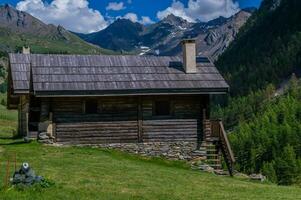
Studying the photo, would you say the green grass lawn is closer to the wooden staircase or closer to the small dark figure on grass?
the small dark figure on grass

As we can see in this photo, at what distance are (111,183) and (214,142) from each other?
47.3 ft

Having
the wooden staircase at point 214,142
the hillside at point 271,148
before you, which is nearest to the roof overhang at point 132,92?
the wooden staircase at point 214,142

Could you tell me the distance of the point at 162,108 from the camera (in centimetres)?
3294

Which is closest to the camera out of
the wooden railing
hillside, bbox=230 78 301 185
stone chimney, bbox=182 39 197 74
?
A: the wooden railing

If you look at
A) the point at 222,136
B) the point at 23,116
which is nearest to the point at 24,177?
the point at 222,136

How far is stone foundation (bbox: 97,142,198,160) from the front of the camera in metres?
31.9

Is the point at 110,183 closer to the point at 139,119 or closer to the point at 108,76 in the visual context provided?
the point at 139,119

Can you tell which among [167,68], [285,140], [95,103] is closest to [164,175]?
[95,103]

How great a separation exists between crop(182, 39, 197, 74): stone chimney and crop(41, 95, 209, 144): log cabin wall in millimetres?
2018

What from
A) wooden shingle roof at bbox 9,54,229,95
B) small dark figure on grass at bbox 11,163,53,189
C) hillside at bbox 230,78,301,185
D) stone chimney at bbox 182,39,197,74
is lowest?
hillside at bbox 230,78,301,185

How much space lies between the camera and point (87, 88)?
30.9 m

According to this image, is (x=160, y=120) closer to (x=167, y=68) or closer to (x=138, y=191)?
(x=167, y=68)

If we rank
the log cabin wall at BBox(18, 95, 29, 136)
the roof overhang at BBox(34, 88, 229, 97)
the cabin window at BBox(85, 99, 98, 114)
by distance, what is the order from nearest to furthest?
the roof overhang at BBox(34, 88, 229, 97)
the cabin window at BBox(85, 99, 98, 114)
the log cabin wall at BBox(18, 95, 29, 136)

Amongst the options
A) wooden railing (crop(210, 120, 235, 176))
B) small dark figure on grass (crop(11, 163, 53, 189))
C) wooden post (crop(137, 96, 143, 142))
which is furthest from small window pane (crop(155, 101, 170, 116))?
small dark figure on grass (crop(11, 163, 53, 189))
